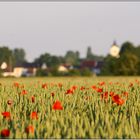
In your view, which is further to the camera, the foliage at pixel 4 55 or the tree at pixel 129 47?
the foliage at pixel 4 55

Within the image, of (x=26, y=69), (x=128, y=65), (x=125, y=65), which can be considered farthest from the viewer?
(x=26, y=69)

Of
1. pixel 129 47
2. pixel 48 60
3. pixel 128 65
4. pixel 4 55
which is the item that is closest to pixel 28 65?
pixel 48 60

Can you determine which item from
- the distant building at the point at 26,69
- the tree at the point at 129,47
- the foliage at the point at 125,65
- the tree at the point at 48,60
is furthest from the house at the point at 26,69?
the foliage at the point at 125,65

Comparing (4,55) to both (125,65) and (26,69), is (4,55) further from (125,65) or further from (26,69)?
(26,69)

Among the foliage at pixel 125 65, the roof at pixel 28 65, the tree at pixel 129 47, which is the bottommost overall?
the foliage at pixel 125 65

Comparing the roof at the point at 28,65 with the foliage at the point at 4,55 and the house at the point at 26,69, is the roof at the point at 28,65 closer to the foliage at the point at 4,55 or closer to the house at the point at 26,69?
the house at the point at 26,69

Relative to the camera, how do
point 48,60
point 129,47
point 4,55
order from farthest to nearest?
point 48,60, point 4,55, point 129,47

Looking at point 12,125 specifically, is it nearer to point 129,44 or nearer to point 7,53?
point 129,44

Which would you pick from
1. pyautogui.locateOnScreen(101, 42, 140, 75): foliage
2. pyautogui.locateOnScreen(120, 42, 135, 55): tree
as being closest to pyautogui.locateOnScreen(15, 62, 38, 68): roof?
pyautogui.locateOnScreen(120, 42, 135, 55): tree

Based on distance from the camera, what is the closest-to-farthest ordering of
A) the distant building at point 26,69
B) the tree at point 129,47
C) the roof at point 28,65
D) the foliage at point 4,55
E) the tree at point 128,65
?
the tree at point 128,65 < the tree at point 129,47 < the foliage at point 4,55 < the distant building at point 26,69 < the roof at point 28,65

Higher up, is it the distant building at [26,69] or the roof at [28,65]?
the roof at [28,65]

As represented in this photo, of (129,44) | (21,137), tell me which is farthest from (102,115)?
(129,44)

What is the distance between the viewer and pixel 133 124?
4371 mm

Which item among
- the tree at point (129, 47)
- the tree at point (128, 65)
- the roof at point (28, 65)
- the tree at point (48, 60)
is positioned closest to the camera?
the tree at point (128, 65)
